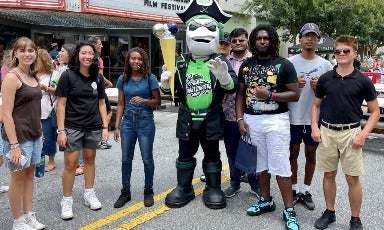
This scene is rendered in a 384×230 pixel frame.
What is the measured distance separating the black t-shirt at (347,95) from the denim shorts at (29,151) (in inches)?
100

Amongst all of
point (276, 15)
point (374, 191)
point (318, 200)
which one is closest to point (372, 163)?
point (374, 191)

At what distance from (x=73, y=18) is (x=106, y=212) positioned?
9.85m

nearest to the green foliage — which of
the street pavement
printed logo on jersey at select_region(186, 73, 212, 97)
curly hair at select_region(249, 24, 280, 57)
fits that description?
the street pavement

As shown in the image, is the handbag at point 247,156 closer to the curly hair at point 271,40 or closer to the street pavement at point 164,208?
the street pavement at point 164,208

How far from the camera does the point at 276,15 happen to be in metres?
18.3

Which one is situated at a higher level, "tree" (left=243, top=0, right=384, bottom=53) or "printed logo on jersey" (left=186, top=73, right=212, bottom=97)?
"tree" (left=243, top=0, right=384, bottom=53)

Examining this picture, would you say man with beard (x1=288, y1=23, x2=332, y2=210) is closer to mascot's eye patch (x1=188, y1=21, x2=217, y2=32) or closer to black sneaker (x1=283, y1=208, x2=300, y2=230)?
black sneaker (x1=283, y1=208, x2=300, y2=230)

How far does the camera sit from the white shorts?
3.74 meters

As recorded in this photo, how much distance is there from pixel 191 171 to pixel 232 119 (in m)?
0.71

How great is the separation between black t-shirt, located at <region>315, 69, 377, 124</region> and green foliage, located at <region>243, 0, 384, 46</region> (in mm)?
14858

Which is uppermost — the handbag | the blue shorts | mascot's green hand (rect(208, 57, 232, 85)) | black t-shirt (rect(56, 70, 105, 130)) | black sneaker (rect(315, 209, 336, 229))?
mascot's green hand (rect(208, 57, 232, 85))

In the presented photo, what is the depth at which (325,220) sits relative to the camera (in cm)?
376

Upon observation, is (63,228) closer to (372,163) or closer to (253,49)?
(253,49)

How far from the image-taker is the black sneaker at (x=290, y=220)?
3.64m
